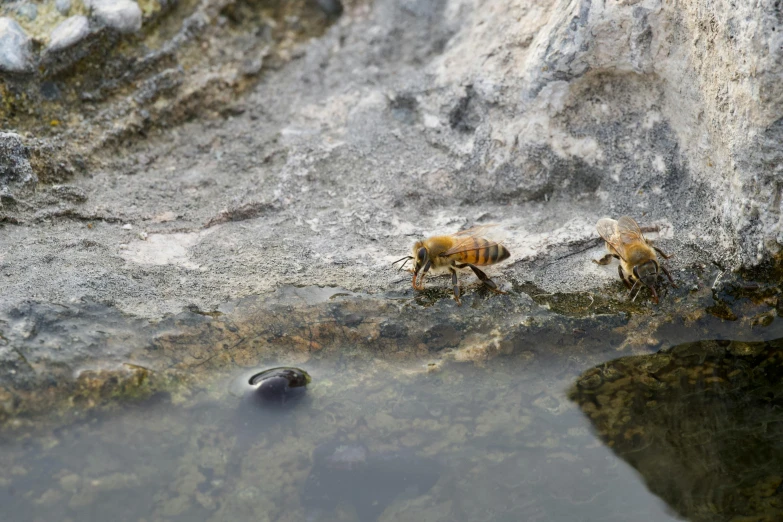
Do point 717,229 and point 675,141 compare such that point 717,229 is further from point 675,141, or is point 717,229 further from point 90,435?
point 90,435

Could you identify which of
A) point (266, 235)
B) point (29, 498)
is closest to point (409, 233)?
point (266, 235)

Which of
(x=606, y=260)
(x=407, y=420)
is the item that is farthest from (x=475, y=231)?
(x=407, y=420)

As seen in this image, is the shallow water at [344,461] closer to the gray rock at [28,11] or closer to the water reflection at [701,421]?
the water reflection at [701,421]

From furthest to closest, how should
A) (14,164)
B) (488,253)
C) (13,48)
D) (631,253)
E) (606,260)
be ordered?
(13,48) → (14,164) → (606,260) → (488,253) → (631,253)

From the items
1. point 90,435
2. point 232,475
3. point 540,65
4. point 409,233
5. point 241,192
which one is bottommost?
point 232,475

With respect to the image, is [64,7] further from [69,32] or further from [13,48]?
[13,48]

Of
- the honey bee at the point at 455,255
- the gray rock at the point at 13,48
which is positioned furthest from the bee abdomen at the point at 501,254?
the gray rock at the point at 13,48
